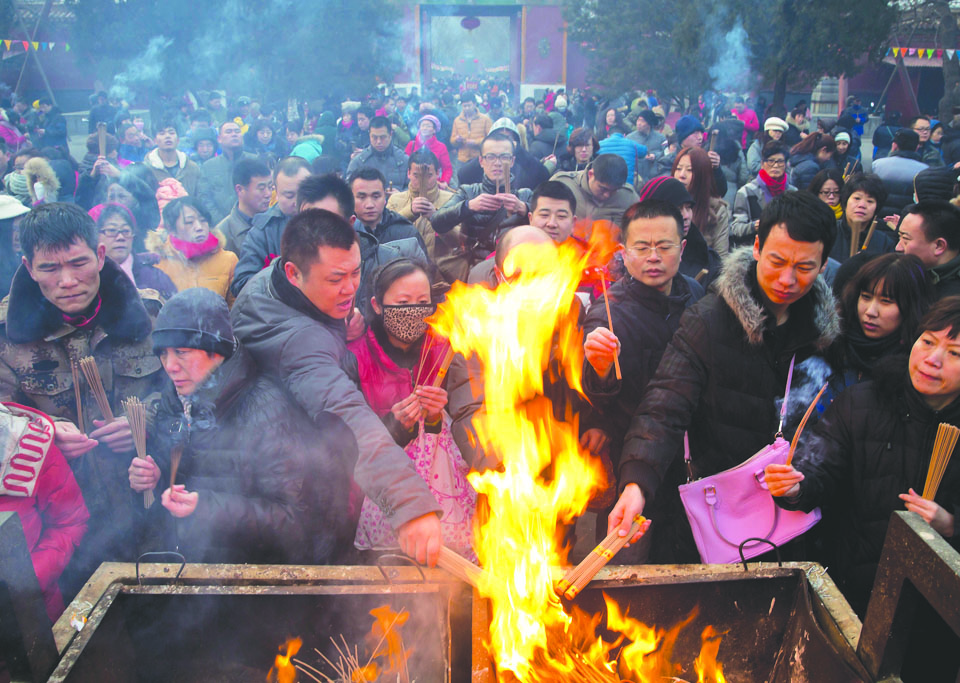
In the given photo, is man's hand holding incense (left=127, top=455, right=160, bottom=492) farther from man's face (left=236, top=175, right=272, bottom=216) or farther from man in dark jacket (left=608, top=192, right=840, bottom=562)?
man's face (left=236, top=175, right=272, bottom=216)

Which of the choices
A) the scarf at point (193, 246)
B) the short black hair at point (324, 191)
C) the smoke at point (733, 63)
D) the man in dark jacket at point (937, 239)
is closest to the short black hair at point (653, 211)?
the man in dark jacket at point (937, 239)

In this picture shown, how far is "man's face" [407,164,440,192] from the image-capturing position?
5.11 m

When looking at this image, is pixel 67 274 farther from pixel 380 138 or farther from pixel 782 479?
pixel 380 138

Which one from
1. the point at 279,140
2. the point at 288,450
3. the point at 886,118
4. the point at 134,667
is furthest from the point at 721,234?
the point at 886,118

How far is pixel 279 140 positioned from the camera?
9.85 metres

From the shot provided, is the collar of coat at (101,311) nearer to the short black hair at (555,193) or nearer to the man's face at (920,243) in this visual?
the short black hair at (555,193)

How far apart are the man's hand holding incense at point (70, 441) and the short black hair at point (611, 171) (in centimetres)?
349

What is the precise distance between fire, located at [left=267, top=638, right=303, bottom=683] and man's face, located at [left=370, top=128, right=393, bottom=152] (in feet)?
19.0

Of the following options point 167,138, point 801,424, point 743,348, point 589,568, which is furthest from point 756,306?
point 167,138

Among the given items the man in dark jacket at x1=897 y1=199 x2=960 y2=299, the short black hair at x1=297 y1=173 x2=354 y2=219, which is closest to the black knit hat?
the short black hair at x1=297 y1=173 x2=354 y2=219

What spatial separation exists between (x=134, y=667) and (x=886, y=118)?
848 inches

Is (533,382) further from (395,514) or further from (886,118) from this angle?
(886,118)

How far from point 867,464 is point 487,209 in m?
2.85

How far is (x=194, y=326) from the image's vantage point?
8.12 ft
